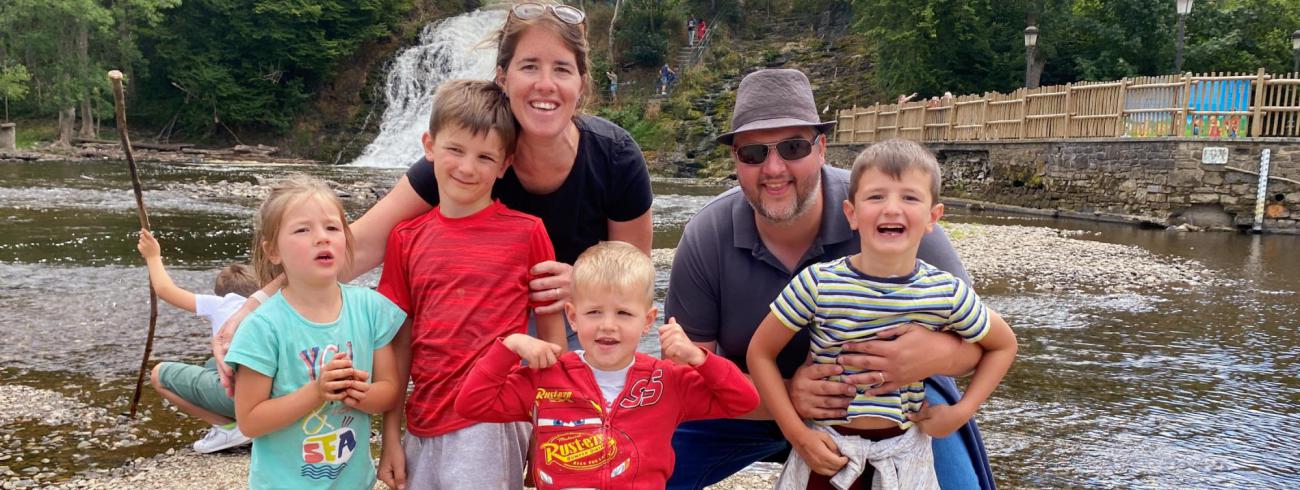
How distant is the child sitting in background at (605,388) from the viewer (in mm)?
2367

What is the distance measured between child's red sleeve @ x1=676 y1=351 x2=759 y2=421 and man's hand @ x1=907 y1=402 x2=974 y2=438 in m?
0.52

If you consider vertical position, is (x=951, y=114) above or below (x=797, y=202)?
above

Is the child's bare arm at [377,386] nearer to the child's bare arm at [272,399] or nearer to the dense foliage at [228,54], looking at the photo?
the child's bare arm at [272,399]

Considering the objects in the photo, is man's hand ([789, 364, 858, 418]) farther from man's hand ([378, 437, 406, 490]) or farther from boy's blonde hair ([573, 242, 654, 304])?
man's hand ([378, 437, 406, 490])

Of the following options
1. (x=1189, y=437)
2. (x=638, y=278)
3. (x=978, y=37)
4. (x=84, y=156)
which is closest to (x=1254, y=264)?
(x=1189, y=437)

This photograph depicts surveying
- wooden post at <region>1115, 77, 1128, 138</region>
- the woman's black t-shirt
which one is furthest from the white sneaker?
wooden post at <region>1115, 77, 1128, 138</region>

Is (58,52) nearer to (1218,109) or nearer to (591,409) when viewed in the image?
(1218,109)

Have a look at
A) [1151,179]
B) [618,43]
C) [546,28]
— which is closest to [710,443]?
[546,28]

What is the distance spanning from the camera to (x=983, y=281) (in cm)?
934

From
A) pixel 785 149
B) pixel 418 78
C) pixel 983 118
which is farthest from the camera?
pixel 418 78

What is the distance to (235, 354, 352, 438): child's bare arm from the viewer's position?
7.69 ft

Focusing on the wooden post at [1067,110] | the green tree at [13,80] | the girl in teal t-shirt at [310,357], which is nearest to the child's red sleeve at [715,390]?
the girl in teal t-shirt at [310,357]

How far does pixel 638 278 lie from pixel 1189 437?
3695mm

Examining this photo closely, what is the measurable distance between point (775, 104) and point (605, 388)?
1.15m
